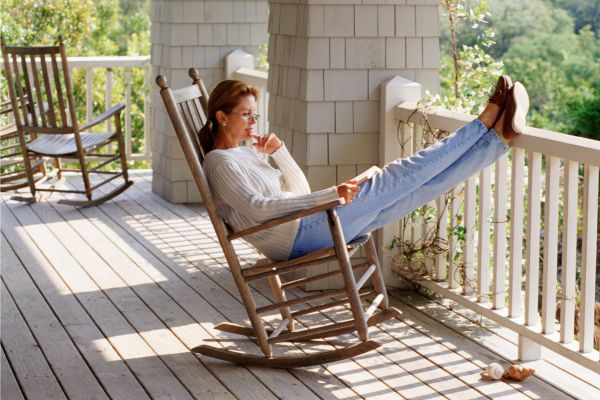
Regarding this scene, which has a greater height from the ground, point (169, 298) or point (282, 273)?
point (282, 273)

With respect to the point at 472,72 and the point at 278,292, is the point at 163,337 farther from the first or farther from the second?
the point at 472,72

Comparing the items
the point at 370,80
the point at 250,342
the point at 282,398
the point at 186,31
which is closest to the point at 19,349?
the point at 250,342

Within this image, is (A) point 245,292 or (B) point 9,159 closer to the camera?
(A) point 245,292

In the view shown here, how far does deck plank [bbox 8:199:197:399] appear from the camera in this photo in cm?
363

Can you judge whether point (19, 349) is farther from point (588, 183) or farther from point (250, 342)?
point (588, 183)

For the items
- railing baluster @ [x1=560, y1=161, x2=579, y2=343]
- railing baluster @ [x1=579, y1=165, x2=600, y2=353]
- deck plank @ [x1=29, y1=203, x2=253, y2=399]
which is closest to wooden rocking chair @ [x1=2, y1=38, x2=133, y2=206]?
deck plank @ [x1=29, y1=203, x2=253, y2=399]

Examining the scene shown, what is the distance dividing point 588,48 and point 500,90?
1594 centimetres

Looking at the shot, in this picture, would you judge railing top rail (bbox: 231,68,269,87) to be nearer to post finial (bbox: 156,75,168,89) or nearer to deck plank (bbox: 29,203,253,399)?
deck plank (bbox: 29,203,253,399)

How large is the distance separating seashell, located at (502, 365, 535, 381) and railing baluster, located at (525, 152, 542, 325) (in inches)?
9.5

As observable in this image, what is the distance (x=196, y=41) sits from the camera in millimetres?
7207

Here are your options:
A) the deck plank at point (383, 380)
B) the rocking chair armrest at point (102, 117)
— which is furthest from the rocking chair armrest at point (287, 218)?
the rocking chair armrest at point (102, 117)

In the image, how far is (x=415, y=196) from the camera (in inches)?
149

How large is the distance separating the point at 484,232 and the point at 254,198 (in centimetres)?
111

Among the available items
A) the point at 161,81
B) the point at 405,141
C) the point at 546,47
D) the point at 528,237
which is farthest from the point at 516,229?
the point at 546,47
